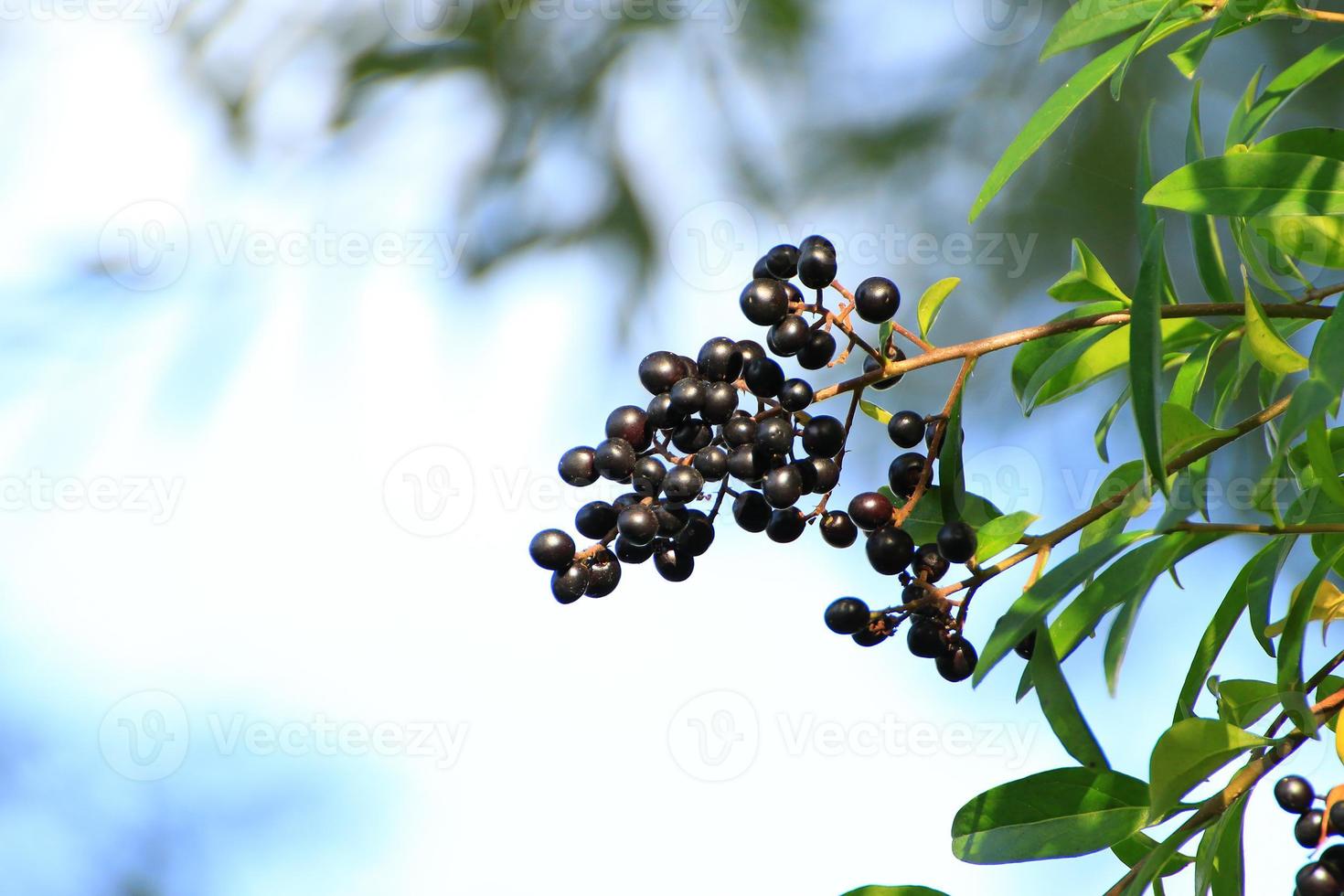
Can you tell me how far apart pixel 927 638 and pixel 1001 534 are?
45 millimetres

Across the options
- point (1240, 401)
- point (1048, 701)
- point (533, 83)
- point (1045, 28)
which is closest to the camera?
point (1048, 701)

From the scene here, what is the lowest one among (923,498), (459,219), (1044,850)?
(1044,850)

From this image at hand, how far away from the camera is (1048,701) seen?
0.39 meters

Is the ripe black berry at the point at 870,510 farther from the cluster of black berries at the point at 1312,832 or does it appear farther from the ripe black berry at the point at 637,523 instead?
the cluster of black berries at the point at 1312,832

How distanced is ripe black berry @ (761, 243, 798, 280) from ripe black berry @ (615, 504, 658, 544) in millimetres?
103

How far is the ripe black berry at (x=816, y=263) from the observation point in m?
0.42

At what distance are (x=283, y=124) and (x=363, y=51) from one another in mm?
152

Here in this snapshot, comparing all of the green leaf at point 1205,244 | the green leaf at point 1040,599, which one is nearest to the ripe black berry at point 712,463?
the green leaf at point 1040,599

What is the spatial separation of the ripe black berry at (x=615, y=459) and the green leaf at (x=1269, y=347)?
21 cm

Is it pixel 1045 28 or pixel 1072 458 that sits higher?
pixel 1045 28

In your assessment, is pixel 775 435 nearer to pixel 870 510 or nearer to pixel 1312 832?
pixel 870 510

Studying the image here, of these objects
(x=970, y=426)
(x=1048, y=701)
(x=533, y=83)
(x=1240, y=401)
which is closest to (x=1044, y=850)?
(x=1048, y=701)

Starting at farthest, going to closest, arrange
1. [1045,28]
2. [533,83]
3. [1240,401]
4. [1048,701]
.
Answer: [533,83]
[1045,28]
[1240,401]
[1048,701]

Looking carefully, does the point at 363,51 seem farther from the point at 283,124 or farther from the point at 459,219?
the point at 459,219
